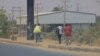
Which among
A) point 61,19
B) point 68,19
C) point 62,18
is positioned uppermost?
point 62,18

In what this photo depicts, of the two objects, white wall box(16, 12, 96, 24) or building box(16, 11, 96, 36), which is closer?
building box(16, 11, 96, 36)

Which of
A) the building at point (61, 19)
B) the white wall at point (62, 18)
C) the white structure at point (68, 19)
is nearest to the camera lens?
the building at point (61, 19)

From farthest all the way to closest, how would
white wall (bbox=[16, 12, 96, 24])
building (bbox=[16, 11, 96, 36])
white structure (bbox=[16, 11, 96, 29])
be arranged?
1. white wall (bbox=[16, 12, 96, 24])
2. white structure (bbox=[16, 11, 96, 29])
3. building (bbox=[16, 11, 96, 36])

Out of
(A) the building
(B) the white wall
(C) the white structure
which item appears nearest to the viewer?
(A) the building

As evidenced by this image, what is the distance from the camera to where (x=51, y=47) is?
2730cm

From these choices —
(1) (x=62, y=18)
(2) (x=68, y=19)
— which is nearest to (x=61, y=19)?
(2) (x=68, y=19)

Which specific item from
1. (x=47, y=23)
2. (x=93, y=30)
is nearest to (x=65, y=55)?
(x=93, y=30)

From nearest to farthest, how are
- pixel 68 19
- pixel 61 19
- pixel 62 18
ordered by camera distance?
pixel 62 18 < pixel 61 19 < pixel 68 19

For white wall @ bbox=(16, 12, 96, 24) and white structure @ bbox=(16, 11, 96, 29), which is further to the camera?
white wall @ bbox=(16, 12, 96, 24)

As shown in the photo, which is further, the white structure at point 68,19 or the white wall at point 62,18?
the white wall at point 62,18

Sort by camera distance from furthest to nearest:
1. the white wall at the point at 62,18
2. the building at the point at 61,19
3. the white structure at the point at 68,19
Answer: the white wall at the point at 62,18, the white structure at the point at 68,19, the building at the point at 61,19

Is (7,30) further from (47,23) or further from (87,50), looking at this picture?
(87,50)

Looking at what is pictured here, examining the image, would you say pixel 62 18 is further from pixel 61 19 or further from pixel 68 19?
pixel 68 19

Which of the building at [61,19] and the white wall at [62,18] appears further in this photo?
the white wall at [62,18]
